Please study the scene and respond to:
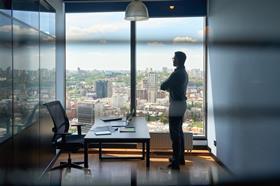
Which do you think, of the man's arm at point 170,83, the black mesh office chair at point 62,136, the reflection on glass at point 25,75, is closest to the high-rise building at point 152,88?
the man's arm at point 170,83

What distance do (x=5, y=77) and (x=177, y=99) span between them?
230 cm

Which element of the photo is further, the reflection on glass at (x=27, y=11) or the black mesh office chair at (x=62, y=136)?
the black mesh office chair at (x=62, y=136)

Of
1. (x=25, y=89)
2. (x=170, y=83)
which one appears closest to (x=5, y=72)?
(x=25, y=89)

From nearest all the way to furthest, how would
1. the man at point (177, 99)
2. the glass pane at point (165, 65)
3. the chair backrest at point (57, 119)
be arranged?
the chair backrest at point (57, 119) → the man at point (177, 99) → the glass pane at point (165, 65)

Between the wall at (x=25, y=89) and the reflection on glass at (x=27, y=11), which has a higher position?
the reflection on glass at (x=27, y=11)

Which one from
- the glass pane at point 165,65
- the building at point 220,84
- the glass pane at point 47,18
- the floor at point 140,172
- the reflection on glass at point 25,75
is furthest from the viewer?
the glass pane at point 165,65

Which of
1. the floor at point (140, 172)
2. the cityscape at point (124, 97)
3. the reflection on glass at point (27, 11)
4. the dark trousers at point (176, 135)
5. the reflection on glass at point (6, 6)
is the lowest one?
the floor at point (140, 172)

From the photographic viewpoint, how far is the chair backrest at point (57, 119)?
13.1 ft

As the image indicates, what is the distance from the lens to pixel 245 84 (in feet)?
11.0

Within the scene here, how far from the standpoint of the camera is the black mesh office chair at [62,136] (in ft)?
13.1

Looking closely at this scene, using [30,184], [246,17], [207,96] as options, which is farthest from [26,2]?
[207,96]

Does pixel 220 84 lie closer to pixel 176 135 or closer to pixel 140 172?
pixel 176 135

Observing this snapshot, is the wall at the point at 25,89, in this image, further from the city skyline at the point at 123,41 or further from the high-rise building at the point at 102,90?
the high-rise building at the point at 102,90

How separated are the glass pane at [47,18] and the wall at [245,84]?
7.48 feet
